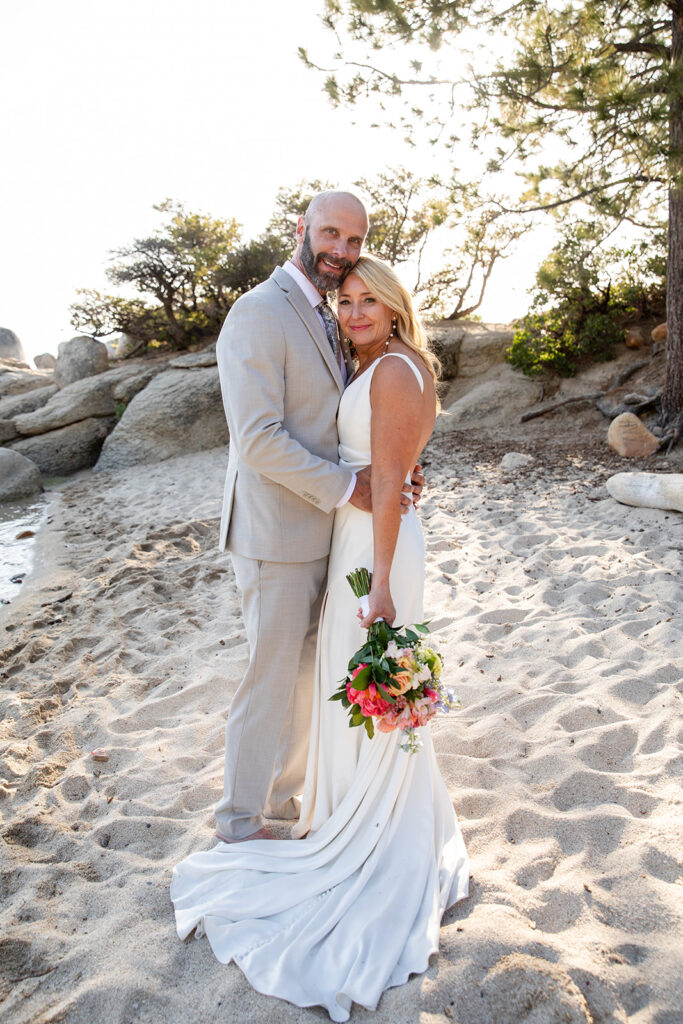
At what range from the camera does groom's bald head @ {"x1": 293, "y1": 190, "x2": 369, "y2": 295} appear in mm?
2572

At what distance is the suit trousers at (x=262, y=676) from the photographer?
265cm

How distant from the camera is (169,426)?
1204cm

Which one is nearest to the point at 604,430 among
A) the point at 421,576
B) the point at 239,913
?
the point at 421,576

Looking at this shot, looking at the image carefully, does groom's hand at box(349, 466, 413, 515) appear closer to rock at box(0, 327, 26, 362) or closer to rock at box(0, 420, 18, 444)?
rock at box(0, 420, 18, 444)

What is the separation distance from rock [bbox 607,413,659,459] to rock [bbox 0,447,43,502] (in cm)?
840

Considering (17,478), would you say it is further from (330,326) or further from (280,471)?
(280,471)

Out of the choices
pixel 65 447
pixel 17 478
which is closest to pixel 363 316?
pixel 17 478

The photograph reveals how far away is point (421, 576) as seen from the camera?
2717 millimetres

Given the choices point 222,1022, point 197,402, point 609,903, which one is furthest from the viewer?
point 197,402

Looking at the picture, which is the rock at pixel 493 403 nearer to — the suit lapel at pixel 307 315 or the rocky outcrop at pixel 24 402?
the rocky outcrop at pixel 24 402

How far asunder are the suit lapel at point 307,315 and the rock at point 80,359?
1296 cm

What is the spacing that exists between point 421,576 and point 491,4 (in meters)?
6.77

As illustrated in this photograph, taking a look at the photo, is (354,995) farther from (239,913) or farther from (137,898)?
(137,898)

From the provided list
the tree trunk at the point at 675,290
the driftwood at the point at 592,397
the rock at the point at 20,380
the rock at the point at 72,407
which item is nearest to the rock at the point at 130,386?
the rock at the point at 72,407
